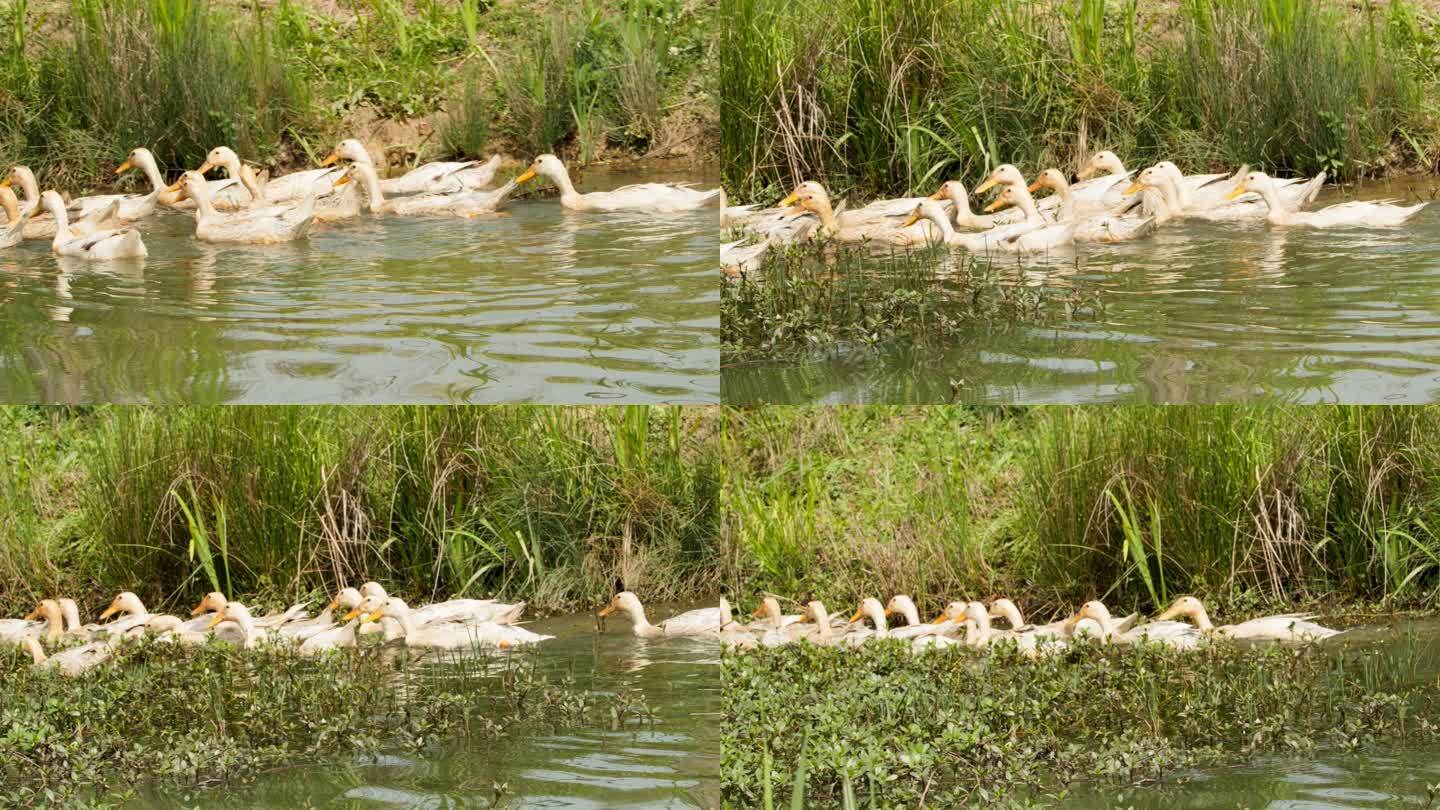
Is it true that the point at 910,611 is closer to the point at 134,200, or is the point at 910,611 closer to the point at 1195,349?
the point at 1195,349

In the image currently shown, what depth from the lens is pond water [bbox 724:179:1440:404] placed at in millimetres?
7676

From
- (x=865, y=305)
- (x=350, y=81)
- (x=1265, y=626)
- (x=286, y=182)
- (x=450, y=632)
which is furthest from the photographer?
(x=350, y=81)

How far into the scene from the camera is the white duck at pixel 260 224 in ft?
Result: 34.5

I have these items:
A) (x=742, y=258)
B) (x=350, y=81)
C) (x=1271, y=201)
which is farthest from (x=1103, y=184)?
(x=350, y=81)

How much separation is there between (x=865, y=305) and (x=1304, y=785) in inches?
136

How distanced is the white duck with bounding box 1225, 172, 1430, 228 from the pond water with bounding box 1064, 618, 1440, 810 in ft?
14.3

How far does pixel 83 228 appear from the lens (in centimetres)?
1076

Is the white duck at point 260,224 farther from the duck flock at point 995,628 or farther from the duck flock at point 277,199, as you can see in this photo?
the duck flock at point 995,628

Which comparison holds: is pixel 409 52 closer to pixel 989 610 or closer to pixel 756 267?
pixel 756 267

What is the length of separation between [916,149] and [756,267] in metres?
2.28

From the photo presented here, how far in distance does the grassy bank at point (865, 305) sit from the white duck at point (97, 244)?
400 centimetres

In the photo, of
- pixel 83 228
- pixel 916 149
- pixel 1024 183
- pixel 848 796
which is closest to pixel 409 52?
pixel 83 228

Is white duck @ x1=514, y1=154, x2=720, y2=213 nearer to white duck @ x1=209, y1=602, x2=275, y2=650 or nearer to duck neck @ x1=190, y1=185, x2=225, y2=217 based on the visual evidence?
duck neck @ x1=190, y1=185, x2=225, y2=217

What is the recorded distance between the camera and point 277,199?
1159 centimetres
